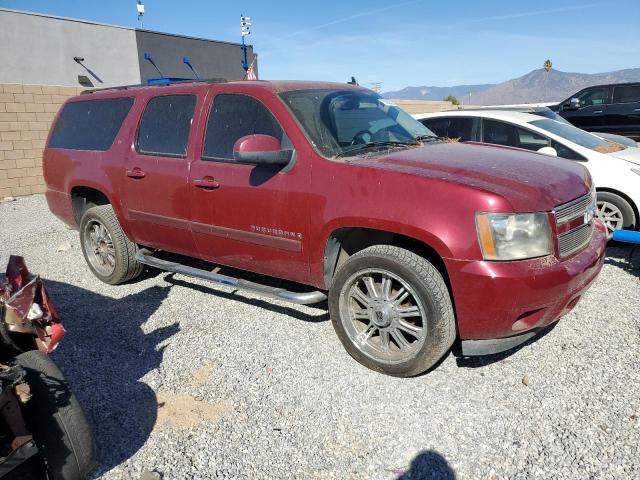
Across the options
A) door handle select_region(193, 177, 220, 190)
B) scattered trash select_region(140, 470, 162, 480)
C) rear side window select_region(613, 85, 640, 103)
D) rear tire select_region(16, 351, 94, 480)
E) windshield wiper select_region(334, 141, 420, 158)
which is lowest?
scattered trash select_region(140, 470, 162, 480)

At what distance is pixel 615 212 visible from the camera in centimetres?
586

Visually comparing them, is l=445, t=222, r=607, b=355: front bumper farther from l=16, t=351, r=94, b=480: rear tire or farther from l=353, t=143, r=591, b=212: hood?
l=16, t=351, r=94, b=480: rear tire

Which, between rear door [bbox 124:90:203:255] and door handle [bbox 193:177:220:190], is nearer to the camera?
door handle [bbox 193:177:220:190]

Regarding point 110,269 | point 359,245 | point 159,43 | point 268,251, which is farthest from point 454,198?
point 159,43

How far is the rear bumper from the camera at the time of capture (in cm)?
550

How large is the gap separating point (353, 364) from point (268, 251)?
3.41 feet

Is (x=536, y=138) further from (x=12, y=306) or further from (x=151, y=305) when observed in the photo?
A: (x=12, y=306)

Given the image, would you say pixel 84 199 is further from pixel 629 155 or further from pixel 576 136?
pixel 629 155

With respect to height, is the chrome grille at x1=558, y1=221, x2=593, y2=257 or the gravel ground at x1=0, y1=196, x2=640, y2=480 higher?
the chrome grille at x1=558, y1=221, x2=593, y2=257

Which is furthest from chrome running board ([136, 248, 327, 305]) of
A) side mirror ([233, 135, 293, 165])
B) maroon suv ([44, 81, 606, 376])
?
side mirror ([233, 135, 293, 165])

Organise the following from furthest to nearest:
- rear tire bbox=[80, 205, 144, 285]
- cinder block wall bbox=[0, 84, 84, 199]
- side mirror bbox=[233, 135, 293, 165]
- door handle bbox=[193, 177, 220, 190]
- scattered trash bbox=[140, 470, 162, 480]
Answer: cinder block wall bbox=[0, 84, 84, 199] < rear tire bbox=[80, 205, 144, 285] < door handle bbox=[193, 177, 220, 190] < side mirror bbox=[233, 135, 293, 165] < scattered trash bbox=[140, 470, 162, 480]

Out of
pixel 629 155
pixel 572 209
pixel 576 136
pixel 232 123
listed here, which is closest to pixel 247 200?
pixel 232 123

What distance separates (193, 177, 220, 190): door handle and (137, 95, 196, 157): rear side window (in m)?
0.33

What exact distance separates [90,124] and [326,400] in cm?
Answer: 386
